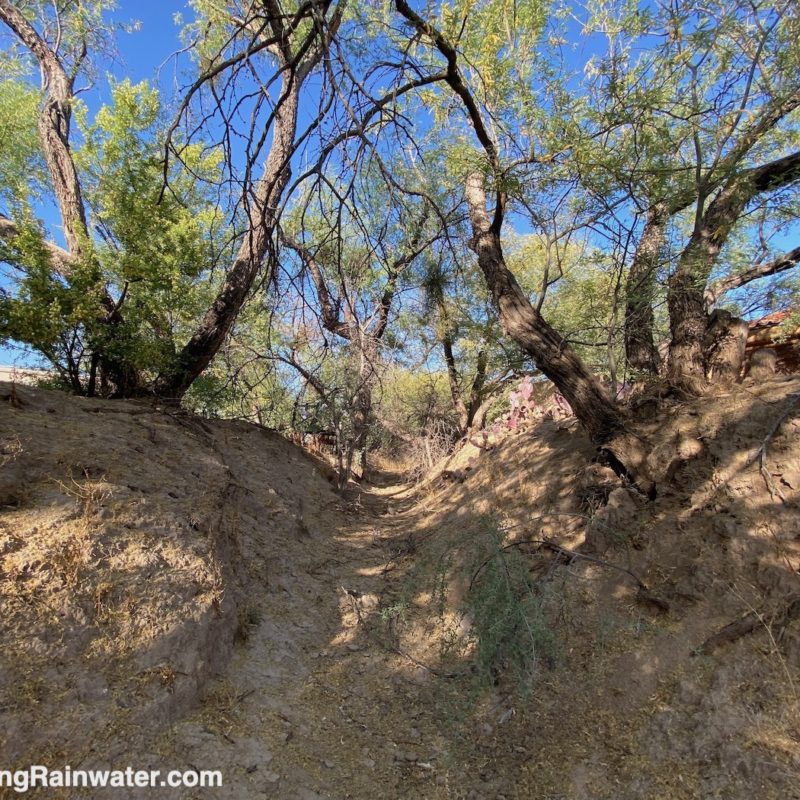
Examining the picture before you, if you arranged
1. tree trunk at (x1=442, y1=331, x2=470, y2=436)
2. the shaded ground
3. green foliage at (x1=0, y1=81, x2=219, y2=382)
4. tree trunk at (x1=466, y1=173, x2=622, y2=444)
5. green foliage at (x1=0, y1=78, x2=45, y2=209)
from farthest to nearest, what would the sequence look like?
1. tree trunk at (x1=442, y1=331, x2=470, y2=436)
2. green foliage at (x1=0, y1=78, x2=45, y2=209)
3. green foliage at (x1=0, y1=81, x2=219, y2=382)
4. tree trunk at (x1=466, y1=173, x2=622, y2=444)
5. the shaded ground

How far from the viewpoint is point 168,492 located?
11.5ft

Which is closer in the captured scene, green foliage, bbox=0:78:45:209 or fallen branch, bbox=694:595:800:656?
fallen branch, bbox=694:595:800:656

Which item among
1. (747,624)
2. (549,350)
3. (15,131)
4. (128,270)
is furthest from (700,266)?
(15,131)

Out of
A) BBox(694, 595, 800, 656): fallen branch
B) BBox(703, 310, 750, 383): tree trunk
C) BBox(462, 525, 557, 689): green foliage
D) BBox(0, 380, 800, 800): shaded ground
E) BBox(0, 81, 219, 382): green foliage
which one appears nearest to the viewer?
BBox(0, 380, 800, 800): shaded ground

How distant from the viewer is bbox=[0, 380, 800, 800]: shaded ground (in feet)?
6.88

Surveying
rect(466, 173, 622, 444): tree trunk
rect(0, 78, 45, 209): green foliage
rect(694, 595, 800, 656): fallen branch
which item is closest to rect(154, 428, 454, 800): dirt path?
rect(694, 595, 800, 656): fallen branch

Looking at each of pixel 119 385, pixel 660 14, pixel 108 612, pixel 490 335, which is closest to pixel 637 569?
pixel 108 612

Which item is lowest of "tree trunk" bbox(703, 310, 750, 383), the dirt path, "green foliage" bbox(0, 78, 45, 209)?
the dirt path

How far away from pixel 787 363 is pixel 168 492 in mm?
7129

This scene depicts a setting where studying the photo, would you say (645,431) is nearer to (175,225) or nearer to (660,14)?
(660,14)

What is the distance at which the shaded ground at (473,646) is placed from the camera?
2.10 metres

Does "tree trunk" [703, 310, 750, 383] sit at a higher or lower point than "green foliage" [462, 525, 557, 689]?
higher

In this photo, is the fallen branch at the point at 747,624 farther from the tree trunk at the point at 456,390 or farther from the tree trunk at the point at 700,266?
the tree trunk at the point at 456,390

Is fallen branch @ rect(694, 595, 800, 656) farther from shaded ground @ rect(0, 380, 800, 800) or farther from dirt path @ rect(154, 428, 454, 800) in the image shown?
dirt path @ rect(154, 428, 454, 800)
